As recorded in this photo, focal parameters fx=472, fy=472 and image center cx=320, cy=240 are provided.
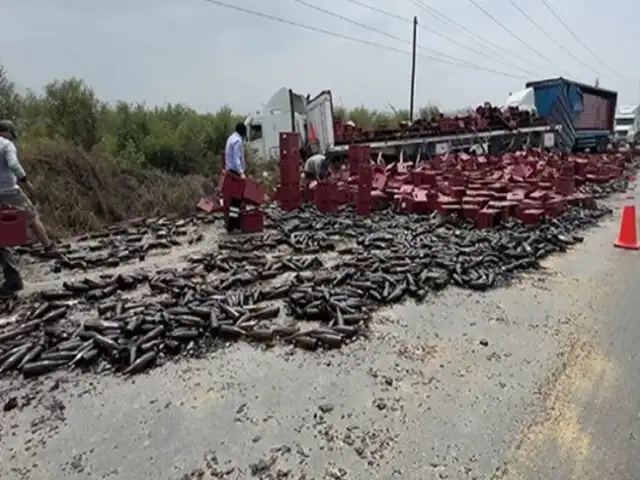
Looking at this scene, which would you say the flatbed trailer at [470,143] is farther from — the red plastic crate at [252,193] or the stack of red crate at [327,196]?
the red plastic crate at [252,193]

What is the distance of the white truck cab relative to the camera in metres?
16.0

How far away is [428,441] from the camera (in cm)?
297

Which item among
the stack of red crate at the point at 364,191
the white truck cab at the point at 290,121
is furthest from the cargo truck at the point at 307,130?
the stack of red crate at the point at 364,191

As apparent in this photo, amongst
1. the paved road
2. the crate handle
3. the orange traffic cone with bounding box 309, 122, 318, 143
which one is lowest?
the paved road

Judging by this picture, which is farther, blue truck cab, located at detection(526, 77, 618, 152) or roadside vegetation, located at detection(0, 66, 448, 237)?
blue truck cab, located at detection(526, 77, 618, 152)

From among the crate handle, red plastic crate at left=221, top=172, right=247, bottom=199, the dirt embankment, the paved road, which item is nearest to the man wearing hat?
the crate handle

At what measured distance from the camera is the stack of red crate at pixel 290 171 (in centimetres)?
1116

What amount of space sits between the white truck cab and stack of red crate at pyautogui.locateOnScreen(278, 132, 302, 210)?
180 inches

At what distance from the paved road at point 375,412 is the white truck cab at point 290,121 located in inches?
477

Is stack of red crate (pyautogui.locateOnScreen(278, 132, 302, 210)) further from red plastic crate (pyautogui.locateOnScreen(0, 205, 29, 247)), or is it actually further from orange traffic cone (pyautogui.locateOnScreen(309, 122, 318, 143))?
red plastic crate (pyautogui.locateOnScreen(0, 205, 29, 247))

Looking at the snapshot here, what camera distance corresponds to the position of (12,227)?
18.8 feet

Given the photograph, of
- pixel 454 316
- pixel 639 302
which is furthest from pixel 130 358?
pixel 639 302

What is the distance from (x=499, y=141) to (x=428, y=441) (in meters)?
21.5

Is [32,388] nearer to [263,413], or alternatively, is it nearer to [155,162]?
[263,413]
